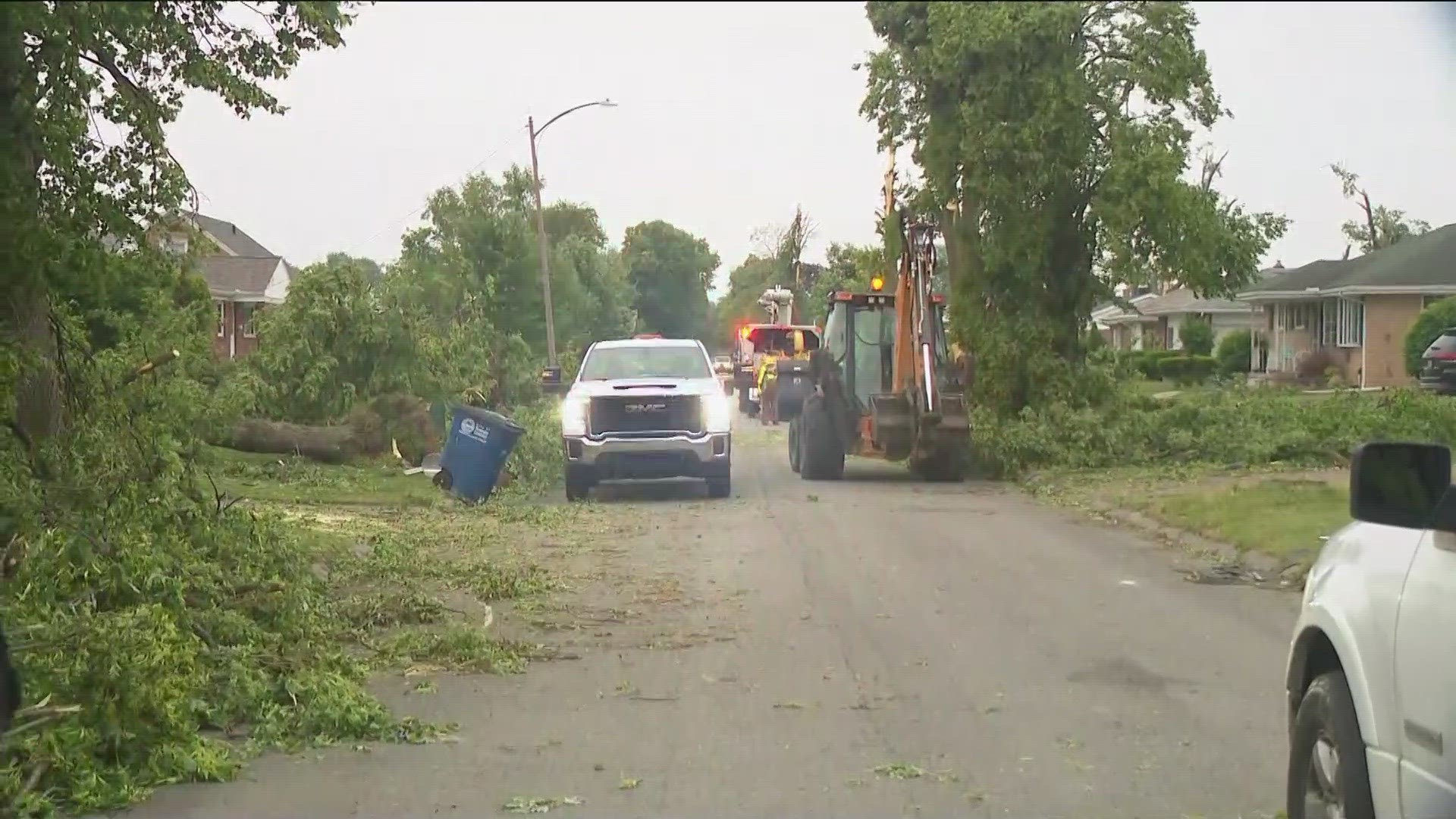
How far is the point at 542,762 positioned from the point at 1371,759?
12.9 ft

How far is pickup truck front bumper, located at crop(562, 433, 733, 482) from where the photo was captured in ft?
64.2

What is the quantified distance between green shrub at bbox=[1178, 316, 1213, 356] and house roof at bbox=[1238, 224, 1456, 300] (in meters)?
31.6

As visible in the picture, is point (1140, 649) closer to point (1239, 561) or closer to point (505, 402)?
point (1239, 561)

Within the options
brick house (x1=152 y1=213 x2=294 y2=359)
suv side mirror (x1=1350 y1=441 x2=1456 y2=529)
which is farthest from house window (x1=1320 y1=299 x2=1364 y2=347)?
brick house (x1=152 y1=213 x2=294 y2=359)

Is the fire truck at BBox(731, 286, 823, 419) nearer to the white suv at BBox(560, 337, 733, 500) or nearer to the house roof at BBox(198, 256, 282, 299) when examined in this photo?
the white suv at BBox(560, 337, 733, 500)

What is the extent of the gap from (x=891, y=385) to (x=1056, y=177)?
13.5ft

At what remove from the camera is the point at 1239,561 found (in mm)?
13742

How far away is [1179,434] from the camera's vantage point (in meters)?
23.0

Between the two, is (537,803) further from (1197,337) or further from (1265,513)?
(1197,337)

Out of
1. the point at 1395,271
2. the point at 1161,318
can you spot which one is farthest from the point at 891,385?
the point at 1161,318

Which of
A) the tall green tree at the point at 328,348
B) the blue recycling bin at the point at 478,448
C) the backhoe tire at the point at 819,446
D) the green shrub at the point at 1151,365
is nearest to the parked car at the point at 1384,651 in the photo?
the blue recycling bin at the point at 478,448

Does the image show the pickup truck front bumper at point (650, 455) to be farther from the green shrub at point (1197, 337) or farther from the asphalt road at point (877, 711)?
the green shrub at point (1197, 337)

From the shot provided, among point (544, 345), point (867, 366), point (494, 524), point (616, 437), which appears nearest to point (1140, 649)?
point (494, 524)

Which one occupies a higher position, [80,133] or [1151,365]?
[80,133]
